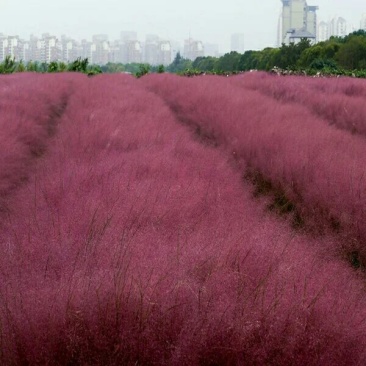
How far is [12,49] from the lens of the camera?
349 feet

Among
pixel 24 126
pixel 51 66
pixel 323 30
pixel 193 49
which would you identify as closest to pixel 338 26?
pixel 323 30

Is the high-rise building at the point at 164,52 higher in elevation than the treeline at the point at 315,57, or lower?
higher

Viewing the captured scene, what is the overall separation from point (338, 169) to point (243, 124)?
2.23 metres

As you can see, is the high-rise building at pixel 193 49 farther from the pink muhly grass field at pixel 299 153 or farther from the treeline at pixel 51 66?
the pink muhly grass field at pixel 299 153

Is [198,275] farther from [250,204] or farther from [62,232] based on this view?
[250,204]

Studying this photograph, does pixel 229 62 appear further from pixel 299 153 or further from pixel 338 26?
pixel 338 26

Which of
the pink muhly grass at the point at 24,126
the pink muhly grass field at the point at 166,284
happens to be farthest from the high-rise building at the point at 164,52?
the pink muhly grass field at the point at 166,284

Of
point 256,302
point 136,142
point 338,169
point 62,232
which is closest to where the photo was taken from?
point 256,302

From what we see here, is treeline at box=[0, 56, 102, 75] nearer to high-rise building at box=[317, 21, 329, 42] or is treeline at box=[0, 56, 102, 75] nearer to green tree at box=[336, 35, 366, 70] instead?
green tree at box=[336, 35, 366, 70]

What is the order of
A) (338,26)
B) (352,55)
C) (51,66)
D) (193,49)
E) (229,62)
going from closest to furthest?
(51,66)
(352,55)
(229,62)
(338,26)
(193,49)

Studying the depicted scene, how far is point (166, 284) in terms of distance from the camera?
163cm

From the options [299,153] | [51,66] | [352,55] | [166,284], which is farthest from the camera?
[352,55]

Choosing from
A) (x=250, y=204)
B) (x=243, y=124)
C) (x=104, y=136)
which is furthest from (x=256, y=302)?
(x=243, y=124)

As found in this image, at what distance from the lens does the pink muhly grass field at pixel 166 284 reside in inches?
56.7
